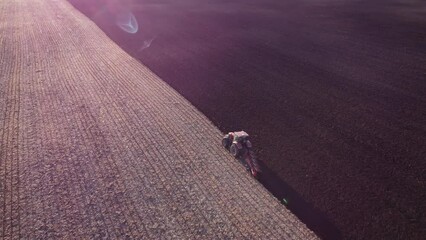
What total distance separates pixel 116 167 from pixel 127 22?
21.6 m

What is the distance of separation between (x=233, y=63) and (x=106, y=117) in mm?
8432

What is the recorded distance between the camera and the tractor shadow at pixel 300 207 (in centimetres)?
873

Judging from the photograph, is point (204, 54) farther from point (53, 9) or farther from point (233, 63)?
point (53, 9)

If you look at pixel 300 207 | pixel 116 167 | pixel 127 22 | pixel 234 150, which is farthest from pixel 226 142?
pixel 127 22

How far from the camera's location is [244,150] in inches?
435

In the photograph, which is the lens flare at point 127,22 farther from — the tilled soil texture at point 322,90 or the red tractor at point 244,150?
the red tractor at point 244,150

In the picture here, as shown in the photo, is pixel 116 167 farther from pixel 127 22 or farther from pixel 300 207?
pixel 127 22

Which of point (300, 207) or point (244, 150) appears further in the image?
point (244, 150)

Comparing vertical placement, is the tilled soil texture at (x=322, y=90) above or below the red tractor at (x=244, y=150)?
below

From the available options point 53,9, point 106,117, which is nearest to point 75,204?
point 106,117

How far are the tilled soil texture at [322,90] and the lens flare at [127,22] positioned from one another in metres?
0.56

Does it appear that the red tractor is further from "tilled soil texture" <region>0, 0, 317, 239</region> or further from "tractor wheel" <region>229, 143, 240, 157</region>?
"tilled soil texture" <region>0, 0, 317, 239</region>

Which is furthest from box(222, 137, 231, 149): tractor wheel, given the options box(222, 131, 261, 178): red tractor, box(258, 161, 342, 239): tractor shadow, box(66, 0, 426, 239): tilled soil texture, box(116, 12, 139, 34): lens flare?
box(116, 12, 139, 34): lens flare

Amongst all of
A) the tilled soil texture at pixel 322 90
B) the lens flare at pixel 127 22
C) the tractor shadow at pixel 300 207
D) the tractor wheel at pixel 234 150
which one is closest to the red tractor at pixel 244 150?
the tractor wheel at pixel 234 150
